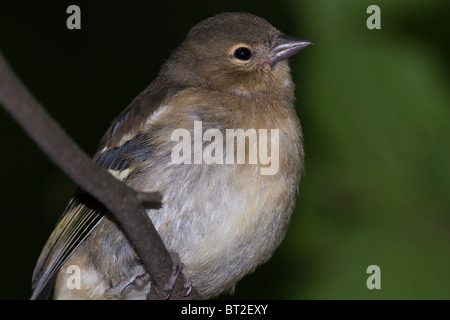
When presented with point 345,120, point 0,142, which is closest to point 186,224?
point 345,120

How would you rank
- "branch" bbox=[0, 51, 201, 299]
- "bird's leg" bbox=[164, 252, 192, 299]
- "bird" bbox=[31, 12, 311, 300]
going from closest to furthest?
"branch" bbox=[0, 51, 201, 299], "bird's leg" bbox=[164, 252, 192, 299], "bird" bbox=[31, 12, 311, 300]

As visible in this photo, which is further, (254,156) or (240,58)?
(240,58)

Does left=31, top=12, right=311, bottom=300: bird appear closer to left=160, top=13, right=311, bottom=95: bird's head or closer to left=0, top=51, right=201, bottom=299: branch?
left=160, top=13, right=311, bottom=95: bird's head

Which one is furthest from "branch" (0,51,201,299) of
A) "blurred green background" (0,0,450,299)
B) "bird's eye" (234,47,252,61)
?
"bird's eye" (234,47,252,61)

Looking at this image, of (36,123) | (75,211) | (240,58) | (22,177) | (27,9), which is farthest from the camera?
(27,9)

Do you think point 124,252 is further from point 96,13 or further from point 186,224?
point 96,13

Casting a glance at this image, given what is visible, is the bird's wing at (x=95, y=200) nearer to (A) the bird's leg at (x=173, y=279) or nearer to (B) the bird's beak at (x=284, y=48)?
(A) the bird's leg at (x=173, y=279)
